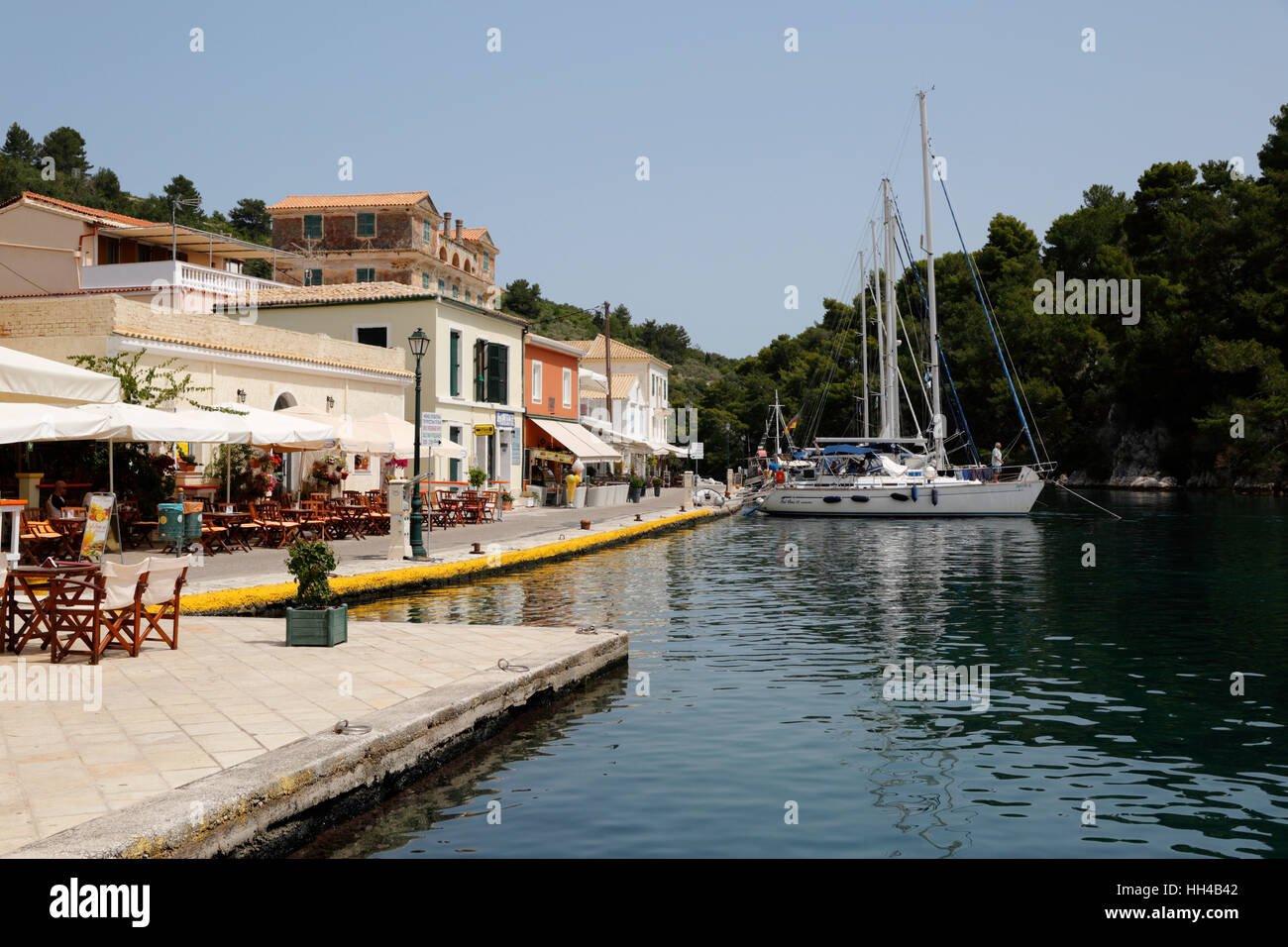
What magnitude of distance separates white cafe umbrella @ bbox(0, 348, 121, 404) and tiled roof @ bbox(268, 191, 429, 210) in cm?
4616

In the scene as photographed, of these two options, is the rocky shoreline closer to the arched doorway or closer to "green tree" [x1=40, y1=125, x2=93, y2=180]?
the arched doorway

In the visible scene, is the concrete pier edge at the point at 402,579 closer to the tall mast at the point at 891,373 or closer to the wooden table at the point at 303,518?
the wooden table at the point at 303,518

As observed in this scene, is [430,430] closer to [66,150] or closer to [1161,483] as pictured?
[1161,483]

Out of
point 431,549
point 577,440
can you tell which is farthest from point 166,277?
point 431,549

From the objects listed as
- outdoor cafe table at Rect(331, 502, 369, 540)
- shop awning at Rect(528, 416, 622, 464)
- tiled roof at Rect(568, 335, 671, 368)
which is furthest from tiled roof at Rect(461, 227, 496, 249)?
outdoor cafe table at Rect(331, 502, 369, 540)

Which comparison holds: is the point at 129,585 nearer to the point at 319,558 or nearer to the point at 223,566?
the point at 319,558

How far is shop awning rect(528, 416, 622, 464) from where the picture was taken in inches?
1652

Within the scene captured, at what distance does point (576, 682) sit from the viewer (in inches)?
400

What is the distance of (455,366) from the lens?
3509 centimetres

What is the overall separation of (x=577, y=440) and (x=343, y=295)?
1152 cm

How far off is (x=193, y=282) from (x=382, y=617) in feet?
76.9

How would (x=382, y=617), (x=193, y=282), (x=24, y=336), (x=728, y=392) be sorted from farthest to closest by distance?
1. (x=728, y=392)
2. (x=193, y=282)
3. (x=24, y=336)
4. (x=382, y=617)
